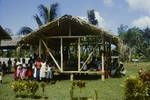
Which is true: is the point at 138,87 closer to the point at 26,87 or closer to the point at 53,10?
the point at 26,87

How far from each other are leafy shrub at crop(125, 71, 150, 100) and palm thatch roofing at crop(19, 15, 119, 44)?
896cm

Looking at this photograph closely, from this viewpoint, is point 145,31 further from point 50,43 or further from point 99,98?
point 99,98

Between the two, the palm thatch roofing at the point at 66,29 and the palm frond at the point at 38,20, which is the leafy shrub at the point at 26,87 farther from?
the palm frond at the point at 38,20

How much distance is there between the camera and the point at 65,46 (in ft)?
99.6

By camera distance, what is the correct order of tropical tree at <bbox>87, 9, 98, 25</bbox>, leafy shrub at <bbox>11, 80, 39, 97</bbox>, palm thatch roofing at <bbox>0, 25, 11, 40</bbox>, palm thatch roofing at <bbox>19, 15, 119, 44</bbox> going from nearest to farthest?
leafy shrub at <bbox>11, 80, 39, 97</bbox> → palm thatch roofing at <bbox>19, 15, 119, 44</bbox> → palm thatch roofing at <bbox>0, 25, 11, 40</bbox> → tropical tree at <bbox>87, 9, 98, 25</bbox>

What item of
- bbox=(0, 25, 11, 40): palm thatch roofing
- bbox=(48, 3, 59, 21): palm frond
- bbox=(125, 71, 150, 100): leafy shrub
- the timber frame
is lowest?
bbox=(125, 71, 150, 100): leafy shrub

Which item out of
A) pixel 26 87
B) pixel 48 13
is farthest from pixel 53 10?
pixel 26 87

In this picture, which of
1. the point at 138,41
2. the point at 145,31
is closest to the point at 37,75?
the point at 138,41

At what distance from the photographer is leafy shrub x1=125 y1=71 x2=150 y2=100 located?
39.9 feet

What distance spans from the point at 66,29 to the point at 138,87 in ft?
41.8

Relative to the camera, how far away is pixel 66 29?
24.5 metres

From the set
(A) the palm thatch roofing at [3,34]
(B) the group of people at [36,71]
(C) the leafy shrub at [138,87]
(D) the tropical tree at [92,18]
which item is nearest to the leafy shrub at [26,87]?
(C) the leafy shrub at [138,87]

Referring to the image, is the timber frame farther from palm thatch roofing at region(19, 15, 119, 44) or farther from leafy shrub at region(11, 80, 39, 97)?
leafy shrub at region(11, 80, 39, 97)

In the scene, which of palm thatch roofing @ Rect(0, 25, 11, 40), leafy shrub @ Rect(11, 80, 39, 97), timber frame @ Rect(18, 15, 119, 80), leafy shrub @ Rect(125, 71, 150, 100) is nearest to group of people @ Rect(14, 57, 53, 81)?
timber frame @ Rect(18, 15, 119, 80)
